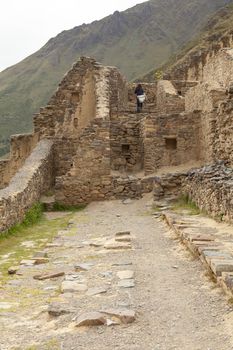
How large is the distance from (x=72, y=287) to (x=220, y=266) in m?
2.01

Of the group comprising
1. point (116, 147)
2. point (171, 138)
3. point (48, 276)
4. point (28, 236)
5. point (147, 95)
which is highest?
point (147, 95)

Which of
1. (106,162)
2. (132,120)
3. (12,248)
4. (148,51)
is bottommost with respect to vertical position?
(12,248)

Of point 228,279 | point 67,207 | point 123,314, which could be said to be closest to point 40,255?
point 123,314

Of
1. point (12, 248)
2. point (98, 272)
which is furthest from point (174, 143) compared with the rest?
point (98, 272)

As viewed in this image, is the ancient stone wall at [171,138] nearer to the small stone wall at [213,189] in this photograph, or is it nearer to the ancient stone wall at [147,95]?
the small stone wall at [213,189]

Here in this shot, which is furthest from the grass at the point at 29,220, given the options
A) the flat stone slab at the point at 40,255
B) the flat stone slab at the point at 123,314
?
the flat stone slab at the point at 123,314

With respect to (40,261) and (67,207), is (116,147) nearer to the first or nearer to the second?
(67,207)

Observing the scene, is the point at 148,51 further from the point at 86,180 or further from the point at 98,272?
→ the point at 98,272

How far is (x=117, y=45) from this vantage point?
15688cm

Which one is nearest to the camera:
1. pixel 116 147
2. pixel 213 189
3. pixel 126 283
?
pixel 126 283

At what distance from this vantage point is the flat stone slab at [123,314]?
5.36 m

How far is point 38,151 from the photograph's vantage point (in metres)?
19.7

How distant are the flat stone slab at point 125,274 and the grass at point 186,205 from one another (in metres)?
5.35

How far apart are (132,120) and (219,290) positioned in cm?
1505
